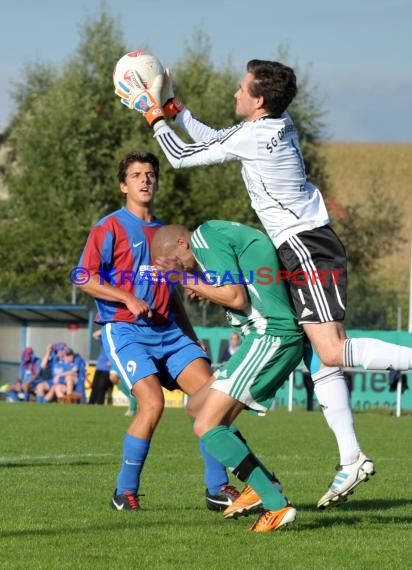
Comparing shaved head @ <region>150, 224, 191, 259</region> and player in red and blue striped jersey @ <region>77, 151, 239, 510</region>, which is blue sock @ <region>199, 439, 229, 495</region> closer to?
player in red and blue striped jersey @ <region>77, 151, 239, 510</region>

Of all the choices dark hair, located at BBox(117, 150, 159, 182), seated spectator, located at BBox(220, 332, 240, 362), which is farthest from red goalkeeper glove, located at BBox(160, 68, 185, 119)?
seated spectator, located at BBox(220, 332, 240, 362)

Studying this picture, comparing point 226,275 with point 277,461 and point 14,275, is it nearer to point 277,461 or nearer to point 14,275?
point 277,461

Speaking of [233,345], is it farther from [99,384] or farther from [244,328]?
[244,328]

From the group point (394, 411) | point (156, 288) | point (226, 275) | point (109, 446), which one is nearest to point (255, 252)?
point (226, 275)

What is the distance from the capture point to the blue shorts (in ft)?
27.1

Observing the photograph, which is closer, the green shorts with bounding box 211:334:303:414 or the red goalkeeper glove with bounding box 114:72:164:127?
the green shorts with bounding box 211:334:303:414

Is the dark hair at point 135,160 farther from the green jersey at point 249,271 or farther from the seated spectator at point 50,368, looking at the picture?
the seated spectator at point 50,368

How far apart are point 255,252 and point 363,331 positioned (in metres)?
21.0

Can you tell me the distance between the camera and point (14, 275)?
44.3 meters

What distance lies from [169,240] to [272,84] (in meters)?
1.05

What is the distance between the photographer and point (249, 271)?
690 cm

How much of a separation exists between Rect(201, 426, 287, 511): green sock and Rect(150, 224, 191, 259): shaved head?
3.40ft

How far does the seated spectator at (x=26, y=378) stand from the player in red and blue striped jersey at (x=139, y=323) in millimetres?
19565

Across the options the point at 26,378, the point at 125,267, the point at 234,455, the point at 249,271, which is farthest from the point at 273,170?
the point at 26,378
